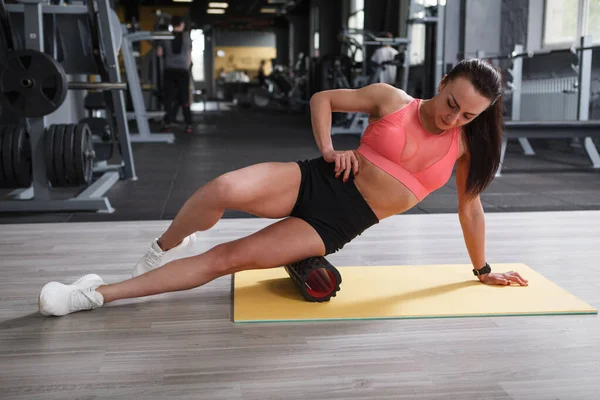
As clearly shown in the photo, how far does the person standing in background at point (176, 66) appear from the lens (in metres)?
7.52

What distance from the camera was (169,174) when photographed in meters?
4.62

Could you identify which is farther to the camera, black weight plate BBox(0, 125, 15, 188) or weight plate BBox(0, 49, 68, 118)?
black weight plate BBox(0, 125, 15, 188)

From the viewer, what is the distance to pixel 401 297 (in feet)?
6.07

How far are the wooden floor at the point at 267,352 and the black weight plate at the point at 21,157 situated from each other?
103 centimetres

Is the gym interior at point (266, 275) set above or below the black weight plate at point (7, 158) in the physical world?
below

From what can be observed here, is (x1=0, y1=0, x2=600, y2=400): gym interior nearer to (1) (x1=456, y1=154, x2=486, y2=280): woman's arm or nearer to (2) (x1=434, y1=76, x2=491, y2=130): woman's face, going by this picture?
(1) (x1=456, y1=154, x2=486, y2=280): woman's arm

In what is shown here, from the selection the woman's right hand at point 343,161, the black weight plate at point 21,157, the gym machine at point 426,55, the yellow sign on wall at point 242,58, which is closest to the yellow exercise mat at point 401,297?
the woman's right hand at point 343,161

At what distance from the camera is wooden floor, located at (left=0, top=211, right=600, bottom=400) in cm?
129

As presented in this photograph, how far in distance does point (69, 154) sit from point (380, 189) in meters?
1.95

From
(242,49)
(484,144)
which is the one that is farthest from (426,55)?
(242,49)

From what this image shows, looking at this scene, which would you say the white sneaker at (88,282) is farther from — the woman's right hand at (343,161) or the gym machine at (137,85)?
the gym machine at (137,85)

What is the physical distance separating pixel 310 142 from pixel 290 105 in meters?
5.65

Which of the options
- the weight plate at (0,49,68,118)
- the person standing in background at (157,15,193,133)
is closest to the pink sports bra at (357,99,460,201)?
the weight plate at (0,49,68,118)

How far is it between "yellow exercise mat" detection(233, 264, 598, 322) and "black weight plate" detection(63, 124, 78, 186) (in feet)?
4.83
